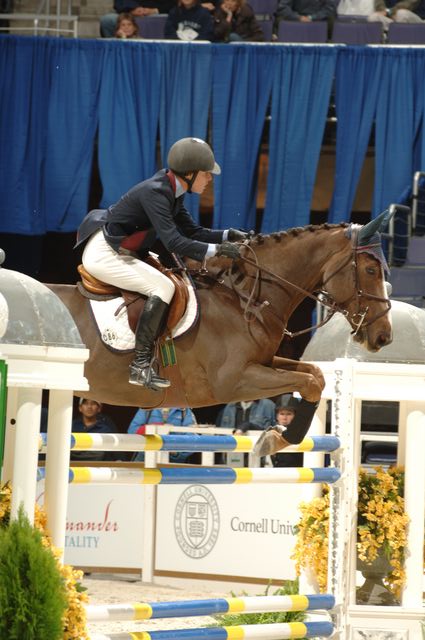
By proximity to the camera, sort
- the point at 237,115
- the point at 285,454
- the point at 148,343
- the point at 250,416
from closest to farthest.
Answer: the point at 148,343 → the point at 285,454 → the point at 250,416 → the point at 237,115

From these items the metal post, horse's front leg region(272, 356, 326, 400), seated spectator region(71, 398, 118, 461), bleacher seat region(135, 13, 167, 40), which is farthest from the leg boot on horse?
bleacher seat region(135, 13, 167, 40)

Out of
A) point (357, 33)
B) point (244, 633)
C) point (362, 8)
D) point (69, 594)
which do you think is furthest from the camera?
point (362, 8)

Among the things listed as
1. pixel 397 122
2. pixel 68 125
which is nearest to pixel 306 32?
pixel 397 122

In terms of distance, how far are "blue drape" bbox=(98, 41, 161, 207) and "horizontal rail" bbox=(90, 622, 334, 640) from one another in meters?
7.51

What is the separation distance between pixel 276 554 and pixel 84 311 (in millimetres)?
3710

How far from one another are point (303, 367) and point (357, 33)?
25.1 ft

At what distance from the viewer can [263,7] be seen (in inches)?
495

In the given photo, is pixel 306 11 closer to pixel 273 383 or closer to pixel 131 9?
pixel 131 9

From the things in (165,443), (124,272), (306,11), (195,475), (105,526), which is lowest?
(105,526)

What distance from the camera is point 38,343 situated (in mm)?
3109

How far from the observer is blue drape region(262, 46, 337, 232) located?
36.9 feet

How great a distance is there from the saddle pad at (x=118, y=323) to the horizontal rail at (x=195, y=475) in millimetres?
856

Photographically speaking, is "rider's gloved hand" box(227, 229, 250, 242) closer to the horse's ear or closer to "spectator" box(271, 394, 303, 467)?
the horse's ear

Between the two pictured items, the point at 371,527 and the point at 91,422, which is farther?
the point at 91,422
